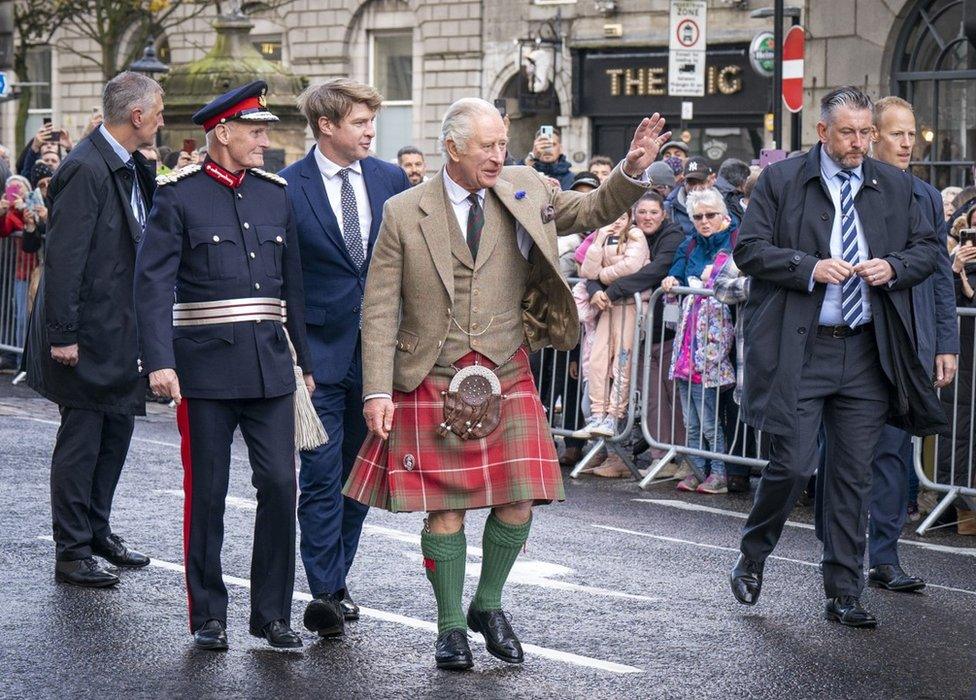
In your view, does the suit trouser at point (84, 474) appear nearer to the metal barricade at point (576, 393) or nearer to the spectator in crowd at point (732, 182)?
the metal barricade at point (576, 393)

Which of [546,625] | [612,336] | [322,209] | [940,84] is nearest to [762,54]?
[940,84]

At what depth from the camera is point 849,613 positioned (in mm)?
7387

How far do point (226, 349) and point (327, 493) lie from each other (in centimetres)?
74

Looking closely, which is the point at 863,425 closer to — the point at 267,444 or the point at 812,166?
the point at 812,166

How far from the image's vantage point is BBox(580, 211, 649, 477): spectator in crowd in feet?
40.0

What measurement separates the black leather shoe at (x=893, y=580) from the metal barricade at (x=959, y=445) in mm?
1883

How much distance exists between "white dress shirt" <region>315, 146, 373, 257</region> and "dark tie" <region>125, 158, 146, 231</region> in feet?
4.24

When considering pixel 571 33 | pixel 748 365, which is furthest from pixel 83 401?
pixel 571 33

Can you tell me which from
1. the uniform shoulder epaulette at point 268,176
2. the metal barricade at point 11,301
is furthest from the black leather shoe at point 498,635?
the metal barricade at point 11,301

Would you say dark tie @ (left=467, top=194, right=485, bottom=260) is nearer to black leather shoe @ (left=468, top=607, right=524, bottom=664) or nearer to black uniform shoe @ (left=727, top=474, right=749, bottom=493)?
black leather shoe @ (left=468, top=607, right=524, bottom=664)

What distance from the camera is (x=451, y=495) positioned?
6555 millimetres

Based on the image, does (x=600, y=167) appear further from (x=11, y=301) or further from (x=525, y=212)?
(x=525, y=212)

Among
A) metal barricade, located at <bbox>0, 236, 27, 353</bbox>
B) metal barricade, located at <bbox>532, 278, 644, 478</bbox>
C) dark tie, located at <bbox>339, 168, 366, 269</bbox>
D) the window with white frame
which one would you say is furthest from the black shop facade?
dark tie, located at <bbox>339, 168, 366, 269</bbox>

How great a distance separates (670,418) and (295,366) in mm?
5588
